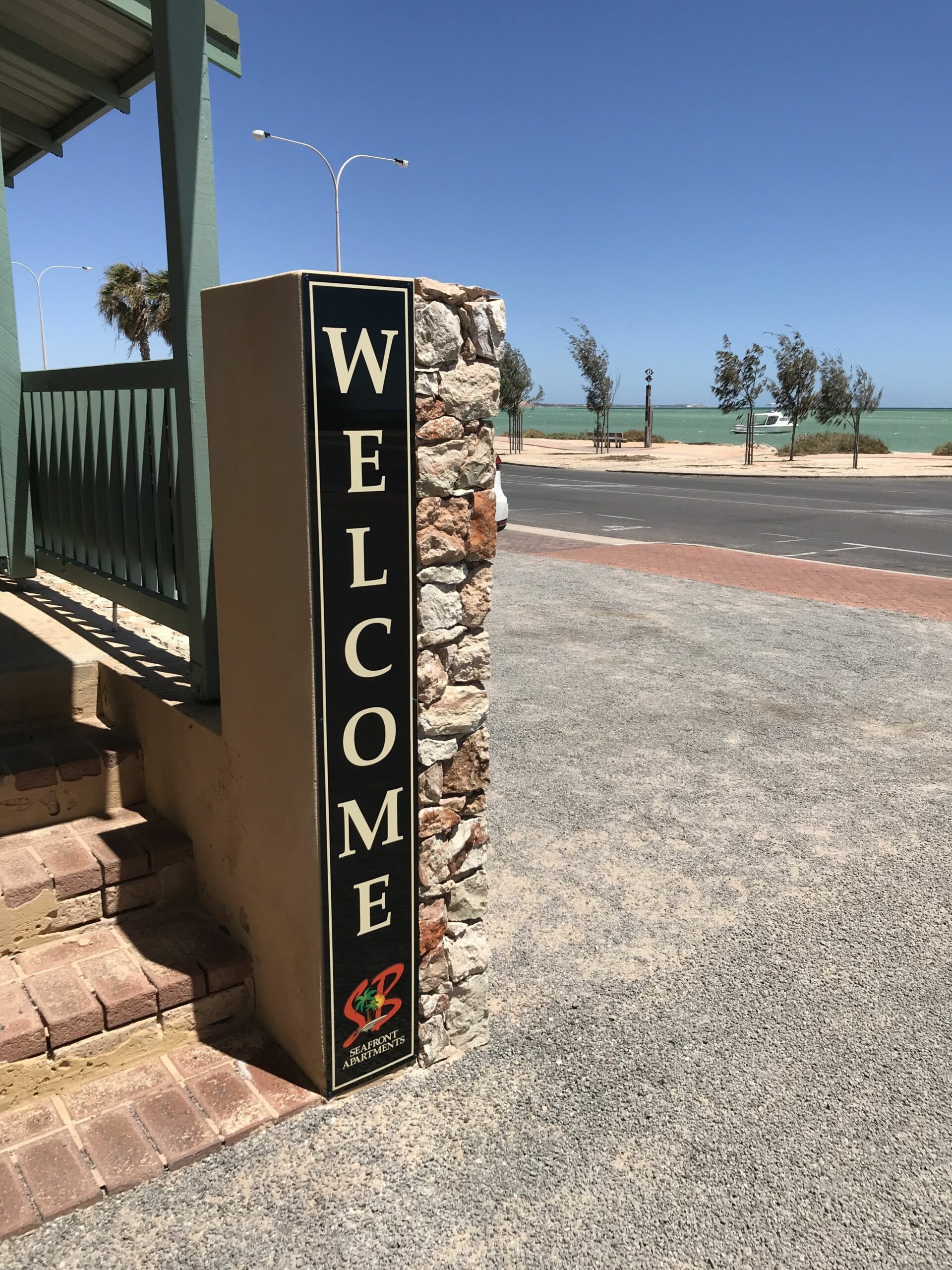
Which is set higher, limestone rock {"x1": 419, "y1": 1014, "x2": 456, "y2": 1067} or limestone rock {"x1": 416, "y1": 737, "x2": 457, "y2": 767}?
limestone rock {"x1": 416, "y1": 737, "x2": 457, "y2": 767}

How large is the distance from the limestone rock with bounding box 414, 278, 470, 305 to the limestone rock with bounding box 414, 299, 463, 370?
0.05 feet

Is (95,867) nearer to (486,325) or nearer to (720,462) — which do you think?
(486,325)

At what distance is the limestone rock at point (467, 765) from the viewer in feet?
9.55

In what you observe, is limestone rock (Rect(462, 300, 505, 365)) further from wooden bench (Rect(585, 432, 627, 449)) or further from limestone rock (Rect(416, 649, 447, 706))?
wooden bench (Rect(585, 432, 627, 449))

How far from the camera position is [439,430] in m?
2.64

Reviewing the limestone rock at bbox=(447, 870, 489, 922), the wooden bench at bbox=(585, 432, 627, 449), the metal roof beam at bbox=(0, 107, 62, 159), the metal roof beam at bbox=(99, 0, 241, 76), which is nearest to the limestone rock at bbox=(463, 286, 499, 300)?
the limestone rock at bbox=(447, 870, 489, 922)

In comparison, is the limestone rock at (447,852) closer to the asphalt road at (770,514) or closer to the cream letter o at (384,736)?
the cream letter o at (384,736)

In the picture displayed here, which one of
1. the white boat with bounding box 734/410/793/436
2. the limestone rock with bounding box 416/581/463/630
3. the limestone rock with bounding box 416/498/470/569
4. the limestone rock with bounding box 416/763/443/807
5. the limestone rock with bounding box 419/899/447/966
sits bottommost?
the limestone rock with bounding box 419/899/447/966

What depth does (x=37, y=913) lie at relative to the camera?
3125 millimetres

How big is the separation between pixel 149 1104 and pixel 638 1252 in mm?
1408

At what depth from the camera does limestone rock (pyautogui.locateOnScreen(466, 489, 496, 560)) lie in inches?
109

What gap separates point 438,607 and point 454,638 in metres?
0.12

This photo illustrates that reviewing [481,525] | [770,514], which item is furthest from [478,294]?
[770,514]

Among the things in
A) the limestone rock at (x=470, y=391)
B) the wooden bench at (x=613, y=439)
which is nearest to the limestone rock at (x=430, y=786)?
the limestone rock at (x=470, y=391)
